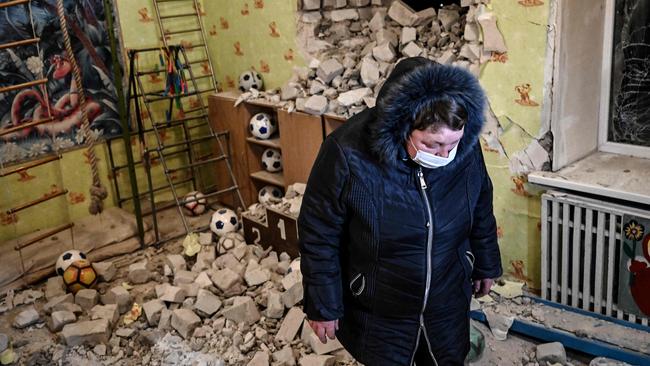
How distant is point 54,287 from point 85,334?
82 centimetres

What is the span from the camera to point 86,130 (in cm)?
473

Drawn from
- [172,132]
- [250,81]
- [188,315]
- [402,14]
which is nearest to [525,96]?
[402,14]

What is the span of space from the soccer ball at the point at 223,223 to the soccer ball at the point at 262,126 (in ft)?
2.17

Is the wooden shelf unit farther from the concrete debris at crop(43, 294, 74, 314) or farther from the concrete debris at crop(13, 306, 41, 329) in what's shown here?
the concrete debris at crop(13, 306, 41, 329)

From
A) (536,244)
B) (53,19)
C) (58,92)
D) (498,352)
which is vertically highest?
(53,19)

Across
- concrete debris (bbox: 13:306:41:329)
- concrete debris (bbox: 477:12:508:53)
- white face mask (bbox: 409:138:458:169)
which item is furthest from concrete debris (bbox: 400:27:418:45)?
concrete debris (bbox: 13:306:41:329)

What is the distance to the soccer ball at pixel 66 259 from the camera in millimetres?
4296

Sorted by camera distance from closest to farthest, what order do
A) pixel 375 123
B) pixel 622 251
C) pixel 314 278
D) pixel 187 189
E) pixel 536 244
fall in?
1. pixel 375 123
2. pixel 314 278
3. pixel 622 251
4. pixel 536 244
5. pixel 187 189

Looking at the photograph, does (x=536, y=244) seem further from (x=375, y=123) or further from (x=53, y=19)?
(x=53, y=19)

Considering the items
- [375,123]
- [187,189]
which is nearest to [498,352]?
[375,123]

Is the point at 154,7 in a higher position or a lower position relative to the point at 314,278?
higher

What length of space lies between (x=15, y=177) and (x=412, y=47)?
3.09 meters

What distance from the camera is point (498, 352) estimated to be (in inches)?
127

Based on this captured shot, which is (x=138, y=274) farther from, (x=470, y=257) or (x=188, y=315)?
(x=470, y=257)
